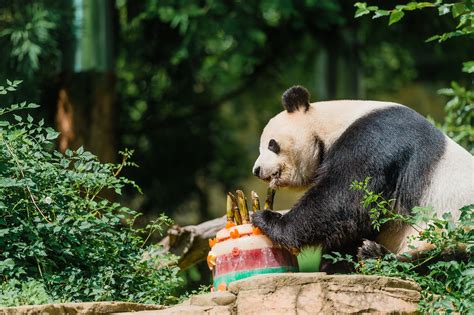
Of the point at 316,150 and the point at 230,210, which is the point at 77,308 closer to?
the point at 230,210

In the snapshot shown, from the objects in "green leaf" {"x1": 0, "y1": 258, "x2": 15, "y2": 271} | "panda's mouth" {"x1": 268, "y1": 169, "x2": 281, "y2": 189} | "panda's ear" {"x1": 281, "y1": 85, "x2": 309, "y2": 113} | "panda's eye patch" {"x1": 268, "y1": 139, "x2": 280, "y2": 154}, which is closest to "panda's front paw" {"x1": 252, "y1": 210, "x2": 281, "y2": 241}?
"panda's mouth" {"x1": 268, "y1": 169, "x2": 281, "y2": 189}

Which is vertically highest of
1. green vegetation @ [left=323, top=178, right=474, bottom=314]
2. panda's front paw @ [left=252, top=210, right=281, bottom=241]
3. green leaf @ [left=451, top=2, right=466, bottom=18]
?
green leaf @ [left=451, top=2, right=466, bottom=18]

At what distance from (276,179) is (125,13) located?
7.66m

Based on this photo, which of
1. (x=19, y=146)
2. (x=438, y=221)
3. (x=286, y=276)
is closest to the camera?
(x=286, y=276)

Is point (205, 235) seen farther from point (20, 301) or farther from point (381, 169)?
point (20, 301)

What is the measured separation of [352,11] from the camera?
13.6m

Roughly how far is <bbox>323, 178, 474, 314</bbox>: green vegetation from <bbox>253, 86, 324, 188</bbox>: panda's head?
839mm

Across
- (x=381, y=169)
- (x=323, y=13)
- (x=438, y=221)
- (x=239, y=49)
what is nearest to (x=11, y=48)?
(x=239, y=49)

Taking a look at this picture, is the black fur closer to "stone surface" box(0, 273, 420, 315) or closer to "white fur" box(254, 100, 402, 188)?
"white fur" box(254, 100, 402, 188)

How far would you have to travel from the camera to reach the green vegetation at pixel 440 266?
17.3 feet

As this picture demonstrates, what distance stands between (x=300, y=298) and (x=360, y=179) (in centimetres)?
141

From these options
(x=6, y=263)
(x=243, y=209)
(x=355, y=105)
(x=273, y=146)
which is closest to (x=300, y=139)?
(x=273, y=146)

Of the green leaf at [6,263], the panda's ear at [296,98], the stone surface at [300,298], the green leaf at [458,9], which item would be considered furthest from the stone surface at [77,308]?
the green leaf at [458,9]

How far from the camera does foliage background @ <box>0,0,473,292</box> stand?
37.5ft
